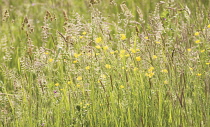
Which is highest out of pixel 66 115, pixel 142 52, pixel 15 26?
pixel 15 26

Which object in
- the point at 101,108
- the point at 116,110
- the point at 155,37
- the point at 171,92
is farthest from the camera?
the point at 155,37

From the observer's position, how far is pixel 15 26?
523 centimetres

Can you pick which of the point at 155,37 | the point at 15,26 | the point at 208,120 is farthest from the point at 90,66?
the point at 15,26

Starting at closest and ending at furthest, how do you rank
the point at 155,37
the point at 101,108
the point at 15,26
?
the point at 101,108 < the point at 155,37 < the point at 15,26

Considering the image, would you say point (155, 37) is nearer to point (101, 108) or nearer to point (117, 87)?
point (117, 87)

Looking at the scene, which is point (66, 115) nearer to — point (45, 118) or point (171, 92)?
point (45, 118)

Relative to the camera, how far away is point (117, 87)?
243cm

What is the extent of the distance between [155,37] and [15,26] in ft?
9.60

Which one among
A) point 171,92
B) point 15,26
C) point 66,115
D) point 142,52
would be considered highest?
point 15,26

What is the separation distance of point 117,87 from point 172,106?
1.55 feet

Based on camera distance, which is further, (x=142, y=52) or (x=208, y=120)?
(x=142, y=52)

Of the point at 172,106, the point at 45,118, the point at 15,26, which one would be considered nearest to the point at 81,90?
the point at 45,118

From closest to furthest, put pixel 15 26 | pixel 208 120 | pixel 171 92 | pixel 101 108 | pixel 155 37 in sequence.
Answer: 1. pixel 208 120
2. pixel 171 92
3. pixel 101 108
4. pixel 155 37
5. pixel 15 26

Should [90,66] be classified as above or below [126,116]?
above
